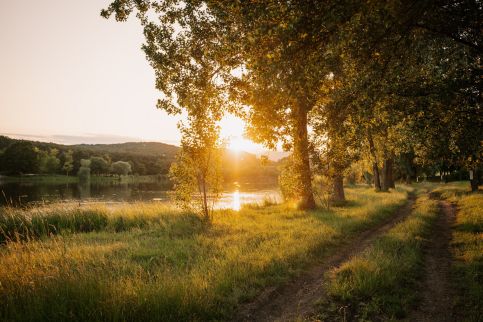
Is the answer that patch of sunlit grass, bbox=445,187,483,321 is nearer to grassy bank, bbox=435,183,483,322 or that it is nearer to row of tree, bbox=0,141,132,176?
grassy bank, bbox=435,183,483,322

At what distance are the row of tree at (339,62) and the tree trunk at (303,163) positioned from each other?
20.9ft

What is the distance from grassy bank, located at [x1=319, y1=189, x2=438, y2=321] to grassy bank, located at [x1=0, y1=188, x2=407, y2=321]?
5.50 ft

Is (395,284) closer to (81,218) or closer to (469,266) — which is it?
(469,266)

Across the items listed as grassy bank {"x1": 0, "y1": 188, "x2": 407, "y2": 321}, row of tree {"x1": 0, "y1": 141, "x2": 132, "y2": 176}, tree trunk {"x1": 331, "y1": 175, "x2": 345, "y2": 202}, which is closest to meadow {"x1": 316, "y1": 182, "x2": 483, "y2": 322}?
grassy bank {"x1": 0, "y1": 188, "x2": 407, "y2": 321}

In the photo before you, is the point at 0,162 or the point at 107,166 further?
the point at 107,166

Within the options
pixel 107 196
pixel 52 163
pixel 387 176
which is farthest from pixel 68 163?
pixel 387 176

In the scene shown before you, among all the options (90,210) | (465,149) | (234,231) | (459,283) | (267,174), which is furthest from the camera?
(267,174)

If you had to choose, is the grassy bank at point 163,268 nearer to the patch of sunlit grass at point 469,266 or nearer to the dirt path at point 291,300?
the dirt path at point 291,300

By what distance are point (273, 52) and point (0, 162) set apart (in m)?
137

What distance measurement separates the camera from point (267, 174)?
520 ft

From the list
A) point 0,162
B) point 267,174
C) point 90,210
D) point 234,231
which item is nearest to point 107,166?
point 0,162

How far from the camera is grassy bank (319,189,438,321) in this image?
275 inches

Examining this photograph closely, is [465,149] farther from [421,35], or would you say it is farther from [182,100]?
[182,100]

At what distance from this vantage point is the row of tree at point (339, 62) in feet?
25.2
